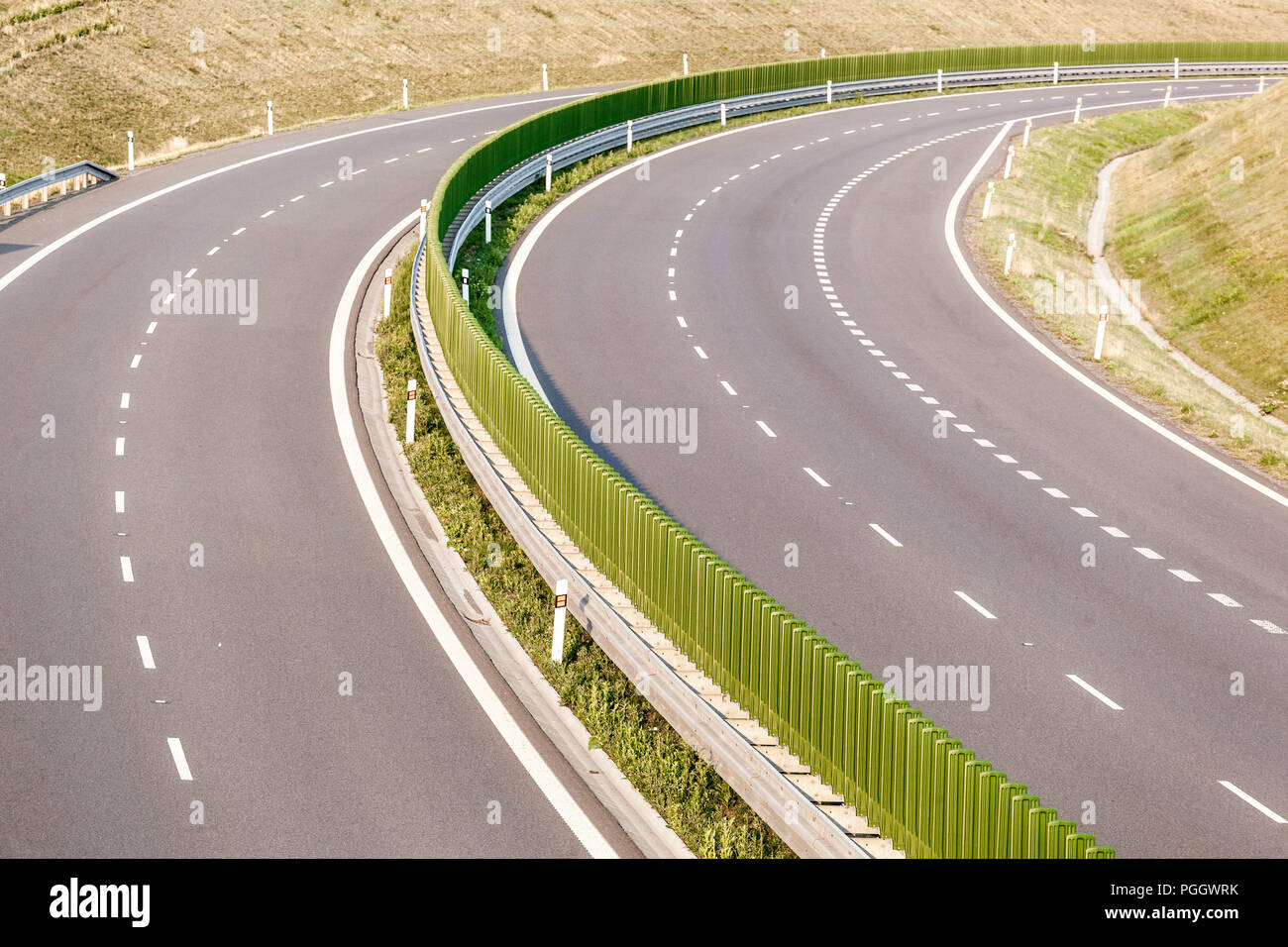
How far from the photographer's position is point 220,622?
577 inches

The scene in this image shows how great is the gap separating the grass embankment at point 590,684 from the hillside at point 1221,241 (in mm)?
15389

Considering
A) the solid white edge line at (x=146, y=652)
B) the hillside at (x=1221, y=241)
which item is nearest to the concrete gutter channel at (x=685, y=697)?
the solid white edge line at (x=146, y=652)

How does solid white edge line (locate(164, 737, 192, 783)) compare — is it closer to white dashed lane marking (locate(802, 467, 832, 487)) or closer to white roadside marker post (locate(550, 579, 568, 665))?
white roadside marker post (locate(550, 579, 568, 665))

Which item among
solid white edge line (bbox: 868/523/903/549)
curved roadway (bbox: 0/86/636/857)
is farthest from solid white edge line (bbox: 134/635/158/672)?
solid white edge line (bbox: 868/523/903/549)

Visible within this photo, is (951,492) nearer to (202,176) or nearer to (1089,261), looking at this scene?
(1089,261)

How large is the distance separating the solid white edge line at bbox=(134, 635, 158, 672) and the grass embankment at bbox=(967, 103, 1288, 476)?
1557 cm

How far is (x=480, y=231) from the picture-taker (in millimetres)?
33781

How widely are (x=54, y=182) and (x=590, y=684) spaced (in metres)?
27.0

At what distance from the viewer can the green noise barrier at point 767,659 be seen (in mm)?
9320

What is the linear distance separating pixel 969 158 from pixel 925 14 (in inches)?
1655

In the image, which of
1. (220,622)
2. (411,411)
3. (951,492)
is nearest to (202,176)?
(411,411)

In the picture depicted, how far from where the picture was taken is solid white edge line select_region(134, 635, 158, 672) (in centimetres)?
1372
